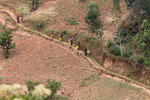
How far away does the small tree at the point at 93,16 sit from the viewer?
23531 millimetres

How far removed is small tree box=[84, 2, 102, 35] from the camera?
23.5 meters

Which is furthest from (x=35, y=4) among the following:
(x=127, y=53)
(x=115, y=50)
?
(x=127, y=53)

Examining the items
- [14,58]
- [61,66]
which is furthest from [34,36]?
[61,66]

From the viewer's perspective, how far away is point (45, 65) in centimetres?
2362

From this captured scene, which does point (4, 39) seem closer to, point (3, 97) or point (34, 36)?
point (34, 36)

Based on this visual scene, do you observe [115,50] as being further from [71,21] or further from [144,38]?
[71,21]

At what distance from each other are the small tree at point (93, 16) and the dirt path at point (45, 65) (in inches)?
137

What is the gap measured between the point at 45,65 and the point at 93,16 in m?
6.88

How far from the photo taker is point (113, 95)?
20016 millimetres

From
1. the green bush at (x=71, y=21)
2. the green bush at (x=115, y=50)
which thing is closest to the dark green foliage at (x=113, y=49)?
the green bush at (x=115, y=50)

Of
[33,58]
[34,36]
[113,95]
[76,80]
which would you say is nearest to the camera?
[113,95]

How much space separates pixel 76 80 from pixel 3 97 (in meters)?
14.0

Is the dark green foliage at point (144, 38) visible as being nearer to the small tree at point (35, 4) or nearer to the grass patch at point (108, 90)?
the grass patch at point (108, 90)

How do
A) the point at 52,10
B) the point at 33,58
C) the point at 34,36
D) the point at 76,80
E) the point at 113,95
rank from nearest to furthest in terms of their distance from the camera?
the point at 113,95
the point at 76,80
the point at 33,58
the point at 34,36
the point at 52,10
